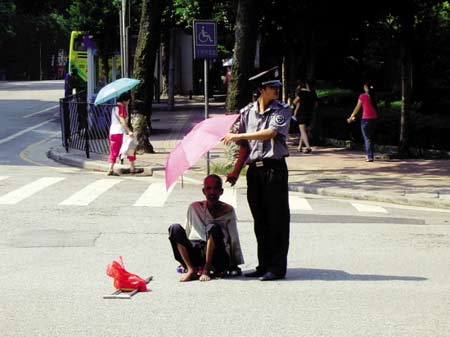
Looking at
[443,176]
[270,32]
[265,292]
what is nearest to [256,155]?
[265,292]

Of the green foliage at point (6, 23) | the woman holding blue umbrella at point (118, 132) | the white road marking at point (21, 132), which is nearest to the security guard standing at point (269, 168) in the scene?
the woman holding blue umbrella at point (118, 132)

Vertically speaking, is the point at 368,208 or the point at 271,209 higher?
the point at 271,209

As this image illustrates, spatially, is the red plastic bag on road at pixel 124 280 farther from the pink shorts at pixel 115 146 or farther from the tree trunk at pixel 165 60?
the tree trunk at pixel 165 60

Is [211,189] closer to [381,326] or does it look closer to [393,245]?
[381,326]

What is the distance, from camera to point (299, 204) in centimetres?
1528

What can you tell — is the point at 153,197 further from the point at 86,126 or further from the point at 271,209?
the point at 86,126

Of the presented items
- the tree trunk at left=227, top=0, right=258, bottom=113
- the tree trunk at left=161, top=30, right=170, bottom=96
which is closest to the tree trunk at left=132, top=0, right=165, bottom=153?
the tree trunk at left=227, top=0, right=258, bottom=113

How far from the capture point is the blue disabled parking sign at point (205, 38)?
18.6 m

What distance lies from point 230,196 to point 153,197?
1354 millimetres

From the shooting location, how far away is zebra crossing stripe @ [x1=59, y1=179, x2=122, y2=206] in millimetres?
14816

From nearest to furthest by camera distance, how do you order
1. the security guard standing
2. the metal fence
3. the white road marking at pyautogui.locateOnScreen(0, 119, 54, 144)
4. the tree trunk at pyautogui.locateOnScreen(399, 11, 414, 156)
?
the security guard standing, the tree trunk at pyautogui.locateOnScreen(399, 11, 414, 156), the metal fence, the white road marking at pyautogui.locateOnScreen(0, 119, 54, 144)

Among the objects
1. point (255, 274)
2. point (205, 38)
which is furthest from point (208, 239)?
point (205, 38)

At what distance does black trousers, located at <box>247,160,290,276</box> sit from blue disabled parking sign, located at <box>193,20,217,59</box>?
982 cm

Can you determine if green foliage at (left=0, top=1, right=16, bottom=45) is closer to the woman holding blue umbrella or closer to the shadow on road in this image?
the woman holding blue umbrella
